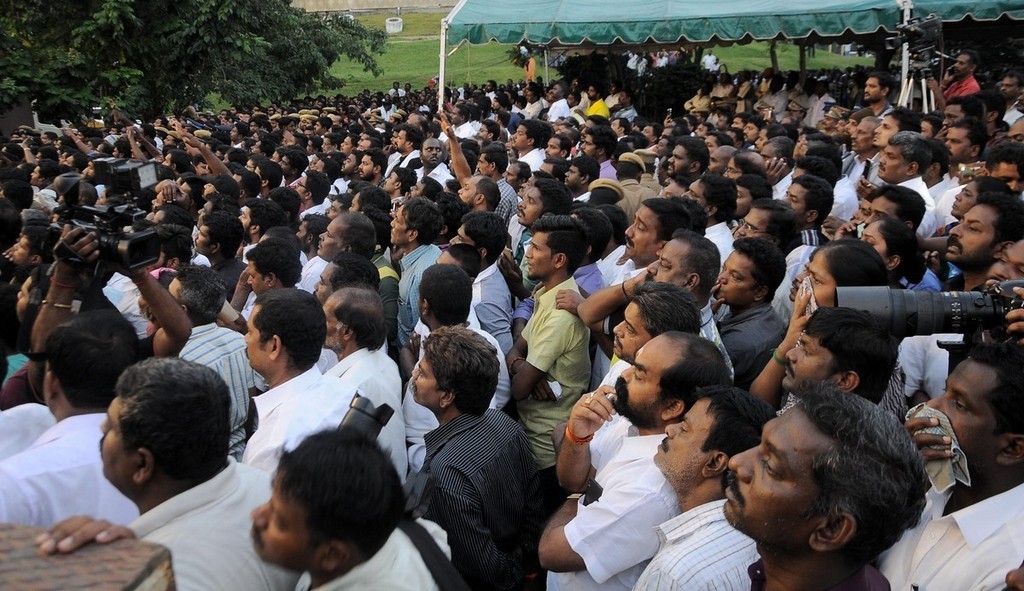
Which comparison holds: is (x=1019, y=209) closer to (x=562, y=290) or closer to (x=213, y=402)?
(x=562, y=290)

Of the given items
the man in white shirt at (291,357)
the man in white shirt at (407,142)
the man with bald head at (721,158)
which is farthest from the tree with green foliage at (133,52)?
the man in white shirt at (291,357)

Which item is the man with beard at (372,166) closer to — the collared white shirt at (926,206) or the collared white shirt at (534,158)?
the collared white shirt at (534,158)

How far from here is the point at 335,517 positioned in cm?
183

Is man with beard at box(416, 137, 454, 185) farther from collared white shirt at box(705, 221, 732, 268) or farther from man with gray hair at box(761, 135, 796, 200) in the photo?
collared white shirt at box(705, 221, 732, 268)

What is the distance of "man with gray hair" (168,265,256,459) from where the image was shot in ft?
11.7

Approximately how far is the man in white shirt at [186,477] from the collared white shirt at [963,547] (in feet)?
5.42

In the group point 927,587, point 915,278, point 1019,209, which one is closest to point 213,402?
point 927,587

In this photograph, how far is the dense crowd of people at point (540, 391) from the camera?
197 cm

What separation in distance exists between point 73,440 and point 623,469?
1.67m

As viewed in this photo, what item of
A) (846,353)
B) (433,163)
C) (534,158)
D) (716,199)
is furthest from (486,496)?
(534,158)

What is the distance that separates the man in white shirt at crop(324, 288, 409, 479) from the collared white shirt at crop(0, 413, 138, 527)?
1.03 meters

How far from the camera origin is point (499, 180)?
7.48 meters

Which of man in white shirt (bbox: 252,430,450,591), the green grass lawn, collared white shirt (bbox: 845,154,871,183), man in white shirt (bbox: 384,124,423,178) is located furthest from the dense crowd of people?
the green grass lawn

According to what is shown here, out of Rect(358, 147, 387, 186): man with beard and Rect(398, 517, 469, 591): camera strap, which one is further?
Rect(358, 147, 387, 186): man with beard
